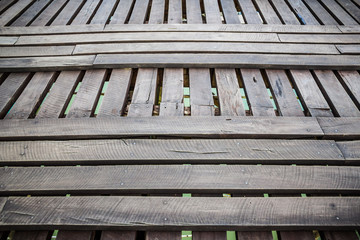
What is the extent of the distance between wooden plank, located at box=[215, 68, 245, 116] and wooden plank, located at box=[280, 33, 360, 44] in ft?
2.49

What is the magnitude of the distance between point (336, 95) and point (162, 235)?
1.67 meters

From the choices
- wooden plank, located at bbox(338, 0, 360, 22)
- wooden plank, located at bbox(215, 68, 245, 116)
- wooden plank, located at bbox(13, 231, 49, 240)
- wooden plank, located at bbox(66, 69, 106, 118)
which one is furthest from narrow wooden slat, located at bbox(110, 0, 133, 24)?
wooden plank, located at bbox(338, 0, 360, 22)

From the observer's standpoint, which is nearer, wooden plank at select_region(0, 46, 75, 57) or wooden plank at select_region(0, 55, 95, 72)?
wooden plank at select_region(0, 55, 95, 72)

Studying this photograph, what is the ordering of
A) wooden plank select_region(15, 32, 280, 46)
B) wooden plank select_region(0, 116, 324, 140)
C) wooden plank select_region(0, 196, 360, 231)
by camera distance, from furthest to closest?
1. wooden plank select_region(15, 32, 280, 46)
2. wooden plank select_region(0, 116, 324, 140)
3. wooden plank select_region(0, 196, 360, 231)

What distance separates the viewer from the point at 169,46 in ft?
6.89

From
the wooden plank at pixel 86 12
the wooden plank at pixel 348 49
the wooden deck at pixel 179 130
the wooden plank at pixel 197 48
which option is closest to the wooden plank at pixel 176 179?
the wooden deck at pixel 179 130

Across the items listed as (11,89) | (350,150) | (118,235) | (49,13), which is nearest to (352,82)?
(350,150)

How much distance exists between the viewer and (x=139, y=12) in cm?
264

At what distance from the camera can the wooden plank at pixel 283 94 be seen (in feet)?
5.43

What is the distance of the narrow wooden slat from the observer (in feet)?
8.21

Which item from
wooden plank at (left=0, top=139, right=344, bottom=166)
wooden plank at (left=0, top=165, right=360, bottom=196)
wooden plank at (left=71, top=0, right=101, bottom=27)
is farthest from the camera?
wooden plank at (left=71, top=0, right=101, bottom=27)

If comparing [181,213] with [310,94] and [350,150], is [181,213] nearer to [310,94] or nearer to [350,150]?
[350,150]

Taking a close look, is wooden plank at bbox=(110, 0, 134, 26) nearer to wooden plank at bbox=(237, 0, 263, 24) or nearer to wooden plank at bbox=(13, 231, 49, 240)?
Result: wooden plank at bbox=(237, 0, 263, 24)

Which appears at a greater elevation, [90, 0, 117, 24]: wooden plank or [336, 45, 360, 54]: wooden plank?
[90, 0, 117, 24]: wooden plank
